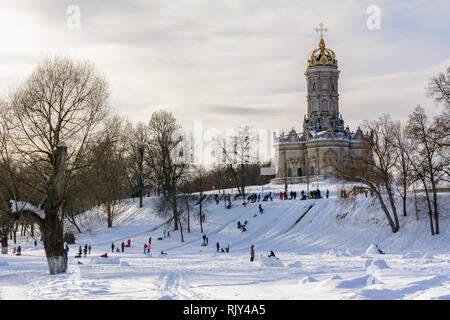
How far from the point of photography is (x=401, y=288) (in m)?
16.3

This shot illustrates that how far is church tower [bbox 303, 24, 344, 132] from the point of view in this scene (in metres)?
85.1

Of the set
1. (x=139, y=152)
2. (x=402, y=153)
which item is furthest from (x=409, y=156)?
(x=139, y=152)

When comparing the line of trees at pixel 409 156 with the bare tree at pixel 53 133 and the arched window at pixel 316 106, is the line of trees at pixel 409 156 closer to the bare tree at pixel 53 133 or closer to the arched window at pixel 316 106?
the bare tree at pixel 53 133

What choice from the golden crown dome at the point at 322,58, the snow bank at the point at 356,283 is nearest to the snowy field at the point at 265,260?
the snow bank at the point at 356,283

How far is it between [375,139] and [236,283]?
25.4 m

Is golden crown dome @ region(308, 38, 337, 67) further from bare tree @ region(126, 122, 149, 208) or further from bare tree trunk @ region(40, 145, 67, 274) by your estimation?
bare tree trunk @ region(40, 145, 67, 274)

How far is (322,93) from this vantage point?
85125 mm

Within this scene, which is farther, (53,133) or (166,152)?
(166,152)

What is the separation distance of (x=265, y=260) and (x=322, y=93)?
61.0 metres

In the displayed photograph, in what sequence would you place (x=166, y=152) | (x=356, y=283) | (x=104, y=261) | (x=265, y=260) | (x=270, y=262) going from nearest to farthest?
(x=356, y=283), (x=270, y=262), (x=265, y=260), (x=104, y=261), (x=166, y=152)

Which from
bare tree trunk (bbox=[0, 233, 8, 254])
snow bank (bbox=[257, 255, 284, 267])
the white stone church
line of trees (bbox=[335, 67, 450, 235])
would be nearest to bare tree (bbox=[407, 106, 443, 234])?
line of trees (bbox=[335, 67, 450, 235])

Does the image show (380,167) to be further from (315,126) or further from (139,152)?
(315,126)
